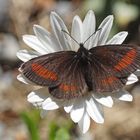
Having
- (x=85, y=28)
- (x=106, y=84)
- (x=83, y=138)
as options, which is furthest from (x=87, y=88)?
(x=83, y=138)

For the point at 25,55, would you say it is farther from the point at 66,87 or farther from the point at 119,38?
the point at 119,38

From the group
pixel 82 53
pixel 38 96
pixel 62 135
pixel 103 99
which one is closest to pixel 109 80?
pixel 103 99

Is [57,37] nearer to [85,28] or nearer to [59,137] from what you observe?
[85,28]

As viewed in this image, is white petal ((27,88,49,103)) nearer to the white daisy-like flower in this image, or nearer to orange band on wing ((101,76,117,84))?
the white daisy-like flower

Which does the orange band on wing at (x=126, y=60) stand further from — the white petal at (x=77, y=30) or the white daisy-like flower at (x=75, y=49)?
the white petal at (x=77, y=30)

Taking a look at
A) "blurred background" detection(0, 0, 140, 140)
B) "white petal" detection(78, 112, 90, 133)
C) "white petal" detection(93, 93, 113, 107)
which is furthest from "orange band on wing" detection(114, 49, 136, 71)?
"blurred background" detection(0, 0, 140, 140)

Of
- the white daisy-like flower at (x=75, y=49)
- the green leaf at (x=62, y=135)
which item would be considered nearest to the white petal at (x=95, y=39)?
the white daisy-like flower at (x=75, y=49)
